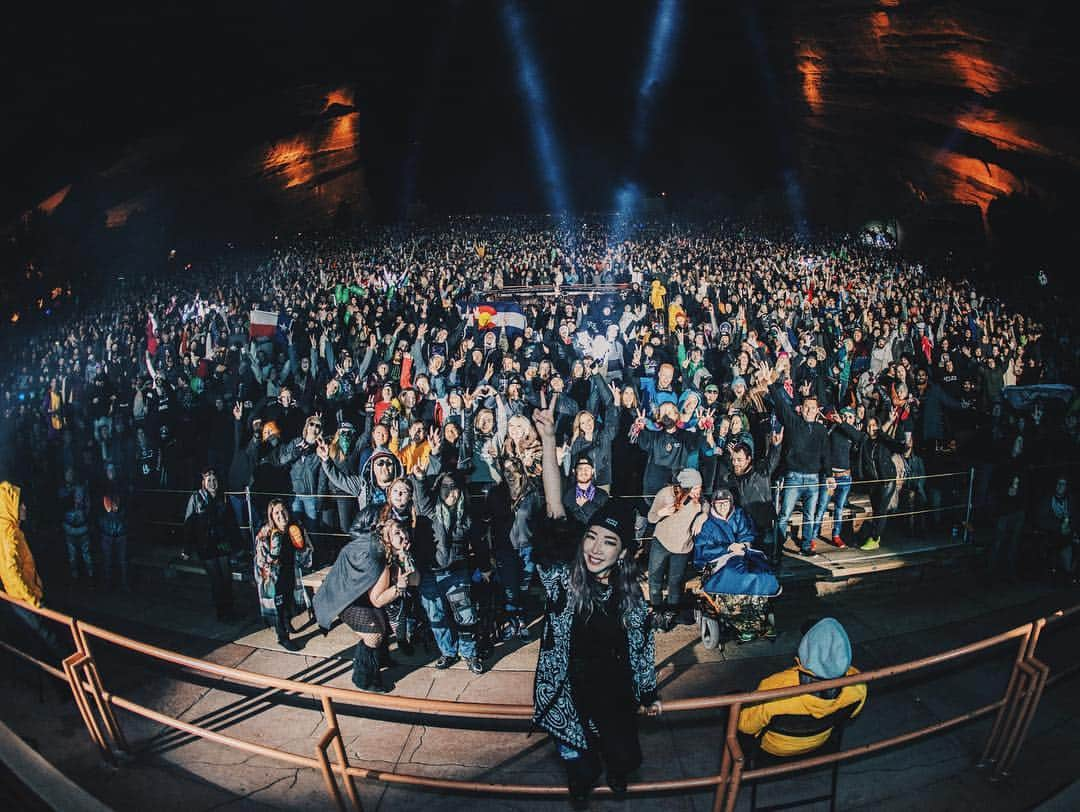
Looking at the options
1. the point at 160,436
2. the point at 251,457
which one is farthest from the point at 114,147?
the point at 251,457

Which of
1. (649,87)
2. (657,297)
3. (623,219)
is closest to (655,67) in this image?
(649,87)

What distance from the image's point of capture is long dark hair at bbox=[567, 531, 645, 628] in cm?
312

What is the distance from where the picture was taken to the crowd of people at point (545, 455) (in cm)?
485

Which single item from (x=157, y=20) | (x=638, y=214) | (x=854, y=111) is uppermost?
(x=157, y=20)

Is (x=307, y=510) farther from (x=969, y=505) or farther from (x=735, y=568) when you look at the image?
(x=969, y=505)

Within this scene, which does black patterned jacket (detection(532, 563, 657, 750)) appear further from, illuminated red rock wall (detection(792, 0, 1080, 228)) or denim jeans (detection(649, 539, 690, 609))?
illuminated red rock wall (detection(792, 0, 1080, 228))

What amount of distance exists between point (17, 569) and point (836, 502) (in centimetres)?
779

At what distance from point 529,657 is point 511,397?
3.48 metres

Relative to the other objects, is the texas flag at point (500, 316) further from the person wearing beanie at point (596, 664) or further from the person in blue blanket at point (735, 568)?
the person wearing beanie at point (596, 664)

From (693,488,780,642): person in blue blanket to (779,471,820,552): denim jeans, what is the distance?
5.34ft

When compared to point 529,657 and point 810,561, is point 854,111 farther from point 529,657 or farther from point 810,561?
point 529,657

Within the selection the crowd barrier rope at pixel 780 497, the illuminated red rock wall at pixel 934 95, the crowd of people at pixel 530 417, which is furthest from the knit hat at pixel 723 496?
the illuminated red rock wall at pixel 934 95

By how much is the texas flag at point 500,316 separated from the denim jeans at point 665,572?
8016 millimetres

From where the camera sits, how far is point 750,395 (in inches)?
310
